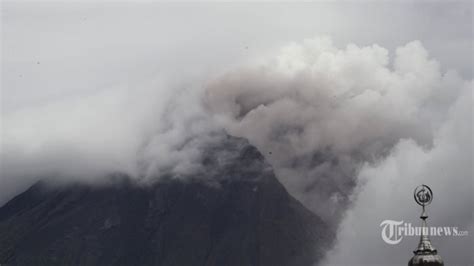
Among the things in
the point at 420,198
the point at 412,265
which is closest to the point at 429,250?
the point at 412,265

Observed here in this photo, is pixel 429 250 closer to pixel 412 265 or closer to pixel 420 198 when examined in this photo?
pixel 412 265

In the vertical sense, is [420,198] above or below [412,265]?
above

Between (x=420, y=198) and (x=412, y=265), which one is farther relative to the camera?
(x=420, y=198)

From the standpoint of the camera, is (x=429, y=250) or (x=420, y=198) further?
(x=420, y=198)
